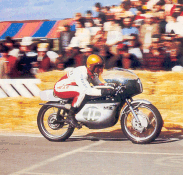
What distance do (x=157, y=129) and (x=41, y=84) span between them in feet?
11.2

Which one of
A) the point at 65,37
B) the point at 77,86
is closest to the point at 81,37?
the point at 65,37

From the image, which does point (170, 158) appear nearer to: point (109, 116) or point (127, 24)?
point (109, 116)

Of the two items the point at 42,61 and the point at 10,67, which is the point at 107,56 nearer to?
the point at 42,61

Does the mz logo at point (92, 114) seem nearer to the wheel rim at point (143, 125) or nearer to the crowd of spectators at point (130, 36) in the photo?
the wheel rim at point (143, 125)

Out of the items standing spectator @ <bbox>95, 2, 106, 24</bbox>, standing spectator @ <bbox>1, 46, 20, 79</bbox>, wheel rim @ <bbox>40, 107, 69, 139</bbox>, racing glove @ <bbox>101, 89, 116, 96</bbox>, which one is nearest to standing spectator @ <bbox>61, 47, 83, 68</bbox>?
standing spectator @ <bbox>95, 2, 106, 24</bbox>

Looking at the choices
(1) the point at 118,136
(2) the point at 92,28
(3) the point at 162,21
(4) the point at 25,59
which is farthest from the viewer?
(4) the point at 25,59

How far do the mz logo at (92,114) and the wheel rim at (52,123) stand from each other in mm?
523

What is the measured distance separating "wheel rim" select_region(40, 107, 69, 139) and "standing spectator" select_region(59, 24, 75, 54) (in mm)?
3045

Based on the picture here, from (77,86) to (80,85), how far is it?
0.78 ft

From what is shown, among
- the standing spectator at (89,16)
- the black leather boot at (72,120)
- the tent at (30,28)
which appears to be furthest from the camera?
the tent at (30,28)

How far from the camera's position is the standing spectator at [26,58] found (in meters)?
11.7

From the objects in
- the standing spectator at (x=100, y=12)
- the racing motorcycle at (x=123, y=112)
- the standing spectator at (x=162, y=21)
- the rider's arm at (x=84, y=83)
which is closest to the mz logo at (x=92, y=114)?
the racing motorcycle at (x=123, y=112)

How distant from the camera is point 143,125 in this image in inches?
301

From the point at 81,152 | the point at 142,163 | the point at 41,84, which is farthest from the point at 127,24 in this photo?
the point at 142,163
